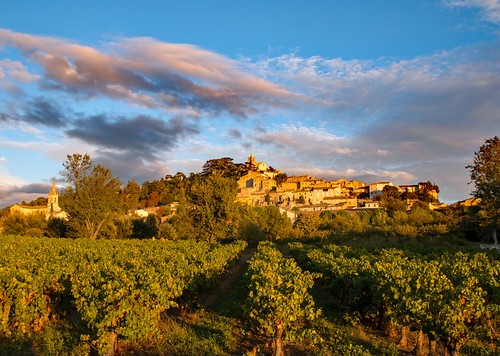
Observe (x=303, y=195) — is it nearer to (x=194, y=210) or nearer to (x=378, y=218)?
(x=378, y=218)

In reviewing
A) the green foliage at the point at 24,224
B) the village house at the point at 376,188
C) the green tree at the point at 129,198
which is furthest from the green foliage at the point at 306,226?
the village house at the point at 376,188

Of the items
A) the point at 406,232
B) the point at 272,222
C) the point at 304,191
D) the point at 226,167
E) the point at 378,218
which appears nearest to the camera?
the point at 406,232

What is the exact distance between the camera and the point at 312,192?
110 metres

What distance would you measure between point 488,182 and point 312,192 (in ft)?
242

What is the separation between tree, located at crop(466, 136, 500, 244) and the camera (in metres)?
34.5

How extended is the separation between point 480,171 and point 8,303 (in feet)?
139

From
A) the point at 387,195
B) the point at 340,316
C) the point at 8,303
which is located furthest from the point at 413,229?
the point at 387,195

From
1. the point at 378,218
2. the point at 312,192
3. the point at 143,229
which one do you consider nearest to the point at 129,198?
the point at 143,229

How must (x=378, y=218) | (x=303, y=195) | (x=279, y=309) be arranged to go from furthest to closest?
(x=303, y=195) → (x=378, y=218) → (x=279, y=309)

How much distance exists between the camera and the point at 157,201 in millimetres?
115750

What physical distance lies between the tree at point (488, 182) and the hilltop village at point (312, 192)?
166 ft

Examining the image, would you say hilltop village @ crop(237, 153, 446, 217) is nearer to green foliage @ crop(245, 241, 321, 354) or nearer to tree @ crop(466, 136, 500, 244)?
A: tree @ crop(466, 136, 500, 244)

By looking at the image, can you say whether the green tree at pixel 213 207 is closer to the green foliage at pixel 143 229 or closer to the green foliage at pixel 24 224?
the green foliage at pixel 143 229

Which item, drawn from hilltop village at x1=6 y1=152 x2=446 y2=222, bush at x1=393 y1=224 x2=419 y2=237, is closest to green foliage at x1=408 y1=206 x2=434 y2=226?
bush at x1=393 y1=224 x2=419 y2=237
